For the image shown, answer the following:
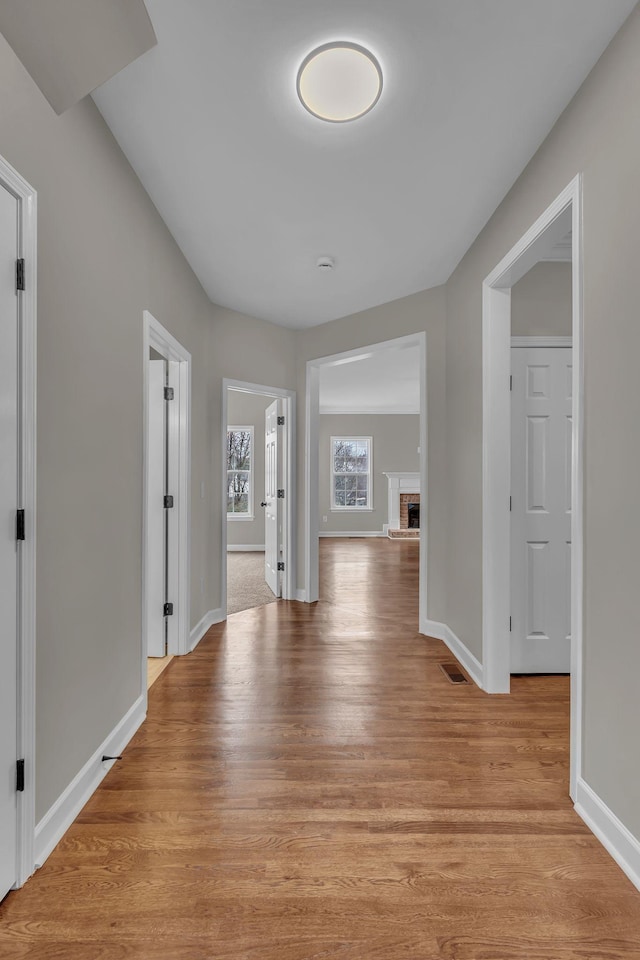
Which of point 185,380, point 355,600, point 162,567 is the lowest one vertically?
point 355,600

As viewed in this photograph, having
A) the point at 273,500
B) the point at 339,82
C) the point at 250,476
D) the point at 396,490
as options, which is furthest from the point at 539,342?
the point at 396,490

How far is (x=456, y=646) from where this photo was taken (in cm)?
Answer: 340

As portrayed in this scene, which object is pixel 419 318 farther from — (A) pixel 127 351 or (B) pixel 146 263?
(A) pixel 127 351

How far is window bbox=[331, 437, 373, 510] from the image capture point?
34.6 ft

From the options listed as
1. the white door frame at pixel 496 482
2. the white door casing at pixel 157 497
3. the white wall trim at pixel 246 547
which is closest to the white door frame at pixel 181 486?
the white door casing at pixel 157 497

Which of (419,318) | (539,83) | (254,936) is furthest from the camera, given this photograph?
(419,318)

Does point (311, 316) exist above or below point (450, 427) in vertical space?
above

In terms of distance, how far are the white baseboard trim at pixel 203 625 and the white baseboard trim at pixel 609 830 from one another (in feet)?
8.17

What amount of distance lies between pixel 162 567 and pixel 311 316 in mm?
2519

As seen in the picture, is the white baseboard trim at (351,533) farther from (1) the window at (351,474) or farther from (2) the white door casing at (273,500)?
(2) the white door casing at (273,500)

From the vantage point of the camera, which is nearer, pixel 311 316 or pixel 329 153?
pixel 329 153

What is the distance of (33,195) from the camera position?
148cm

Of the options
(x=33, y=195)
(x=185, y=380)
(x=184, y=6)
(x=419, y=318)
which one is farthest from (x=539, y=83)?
(x=185, y=380)

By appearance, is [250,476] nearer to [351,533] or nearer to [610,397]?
[351,533]
